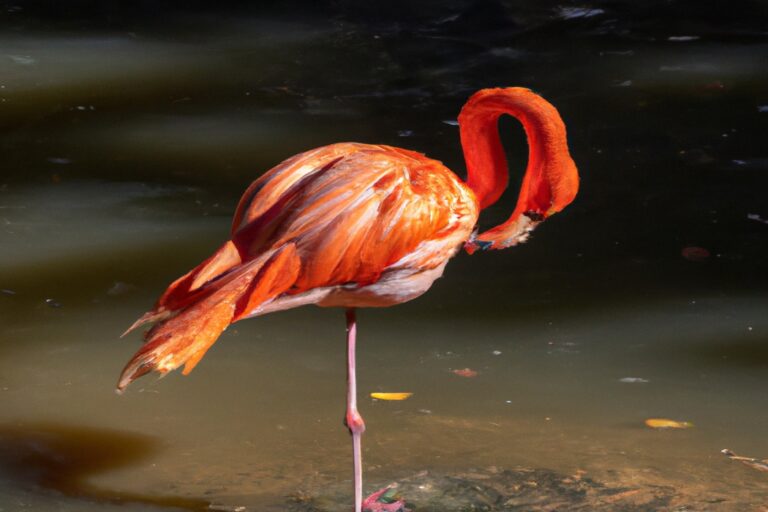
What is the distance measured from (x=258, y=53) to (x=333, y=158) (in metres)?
3.45

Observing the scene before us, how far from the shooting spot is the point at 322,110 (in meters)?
5.32

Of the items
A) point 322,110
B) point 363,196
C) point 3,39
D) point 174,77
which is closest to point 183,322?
point 363,196

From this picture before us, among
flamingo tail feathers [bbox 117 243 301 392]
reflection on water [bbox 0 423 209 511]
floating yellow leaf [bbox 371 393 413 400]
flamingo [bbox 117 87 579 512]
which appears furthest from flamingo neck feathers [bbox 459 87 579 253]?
reflection on water [bbox 0 423 209 511]

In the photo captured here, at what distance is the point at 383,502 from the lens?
278 cm

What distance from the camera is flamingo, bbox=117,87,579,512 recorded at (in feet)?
7.92

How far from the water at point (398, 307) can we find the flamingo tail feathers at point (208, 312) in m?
0.53

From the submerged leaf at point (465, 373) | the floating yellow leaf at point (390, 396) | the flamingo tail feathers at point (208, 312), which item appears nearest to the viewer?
the flamingo tail feathers at point (208, 312)

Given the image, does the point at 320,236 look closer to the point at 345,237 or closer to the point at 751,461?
the point at 345,237

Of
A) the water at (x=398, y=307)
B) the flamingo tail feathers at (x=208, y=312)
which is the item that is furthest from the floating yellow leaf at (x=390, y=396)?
the flamingo tail feathers at (x=208, y=312)

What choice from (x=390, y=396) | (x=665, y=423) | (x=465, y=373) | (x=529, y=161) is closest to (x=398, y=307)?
(x=465, y=373)

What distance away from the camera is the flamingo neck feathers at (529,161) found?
2.77 m

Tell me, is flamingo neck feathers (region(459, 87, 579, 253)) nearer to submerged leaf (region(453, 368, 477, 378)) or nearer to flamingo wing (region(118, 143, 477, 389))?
flamingo wing (region(118, 143, 477, 389))

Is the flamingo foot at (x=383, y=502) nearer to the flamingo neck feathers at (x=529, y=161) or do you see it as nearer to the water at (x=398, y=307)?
the water at (x=398, y=307)

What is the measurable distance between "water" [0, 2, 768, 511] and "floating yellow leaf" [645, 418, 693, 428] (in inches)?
1.3
